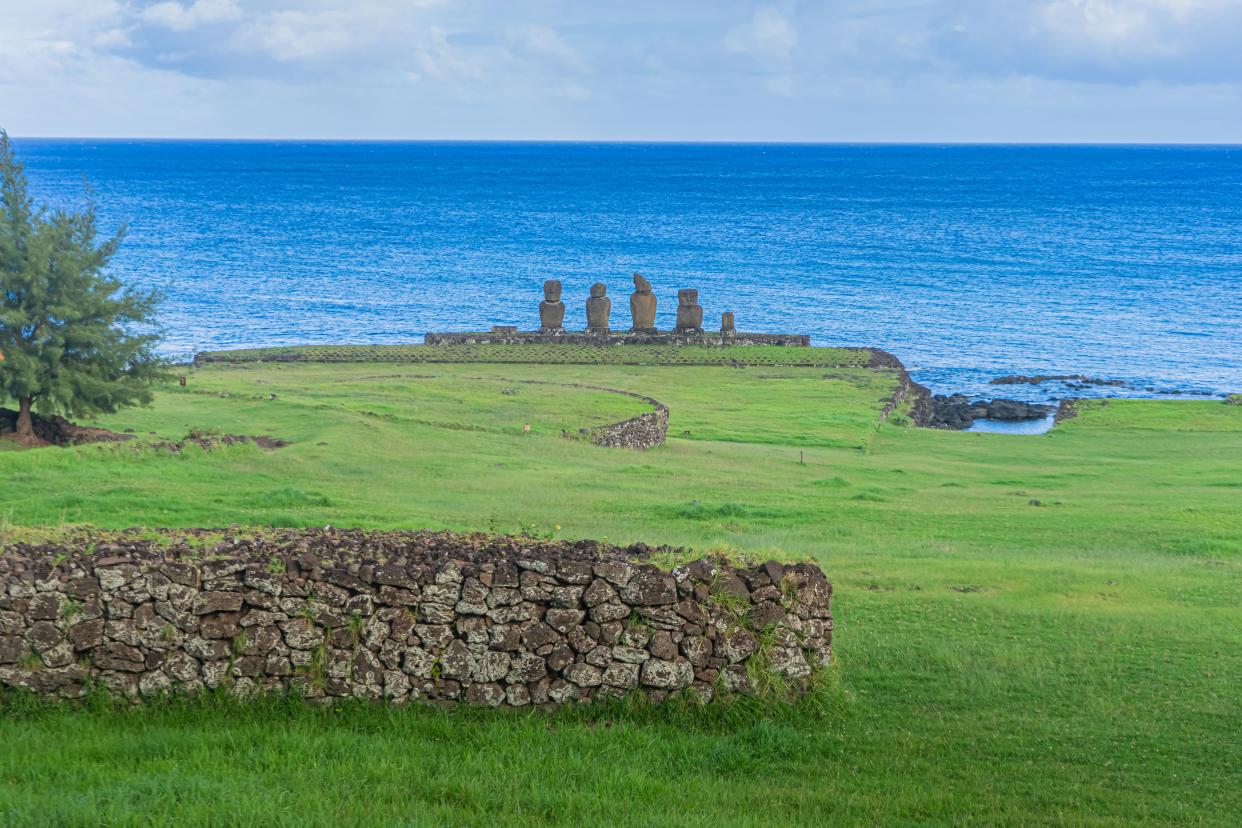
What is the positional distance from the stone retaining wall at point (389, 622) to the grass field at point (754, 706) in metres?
0.33

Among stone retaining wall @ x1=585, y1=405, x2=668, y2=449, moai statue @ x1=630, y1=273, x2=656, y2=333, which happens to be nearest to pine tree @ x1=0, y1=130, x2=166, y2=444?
Answer: stone retaining wall @ x1=585, y1=405, x2=668, y2=449

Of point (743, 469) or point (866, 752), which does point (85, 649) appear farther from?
point (743, 469)

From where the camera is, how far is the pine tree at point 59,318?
29.7 m

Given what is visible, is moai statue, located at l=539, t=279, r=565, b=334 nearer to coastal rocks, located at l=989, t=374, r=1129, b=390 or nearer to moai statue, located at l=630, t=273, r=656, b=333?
moai statue, located at l=630, t=273, r=656, b=333

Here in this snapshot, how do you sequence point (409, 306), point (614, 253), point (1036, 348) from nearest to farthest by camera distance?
point (1036, 348)
point (409, 306)
point (614, 253)

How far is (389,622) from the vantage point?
12.4 metres

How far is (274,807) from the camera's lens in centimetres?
960

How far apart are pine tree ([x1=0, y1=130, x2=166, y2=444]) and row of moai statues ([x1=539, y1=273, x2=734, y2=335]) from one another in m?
42.9

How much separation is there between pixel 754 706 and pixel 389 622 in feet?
11.8

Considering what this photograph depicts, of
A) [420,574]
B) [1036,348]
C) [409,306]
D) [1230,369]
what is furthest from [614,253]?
[420,574]

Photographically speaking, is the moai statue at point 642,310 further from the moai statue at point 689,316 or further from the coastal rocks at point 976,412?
the coastal rocks at point 976,412

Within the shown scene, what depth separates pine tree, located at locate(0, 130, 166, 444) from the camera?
29703 millimetres

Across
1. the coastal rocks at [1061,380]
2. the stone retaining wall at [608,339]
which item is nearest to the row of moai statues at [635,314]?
the stone retaining wall at [608,339]

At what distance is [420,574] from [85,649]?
10.1ft
